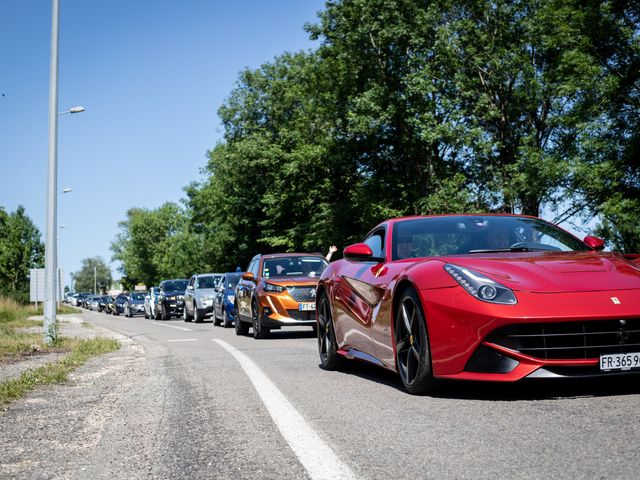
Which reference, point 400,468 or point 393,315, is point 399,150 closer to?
point 393,315

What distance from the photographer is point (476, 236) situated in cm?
701

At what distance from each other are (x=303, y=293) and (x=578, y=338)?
1063 centimetres

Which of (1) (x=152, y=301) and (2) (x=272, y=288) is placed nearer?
(2) (x=272, y=288)

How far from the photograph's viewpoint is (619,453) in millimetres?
3891

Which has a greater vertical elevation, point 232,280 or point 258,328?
point 232,280

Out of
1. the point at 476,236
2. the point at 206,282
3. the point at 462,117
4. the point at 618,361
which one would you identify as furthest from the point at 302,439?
the point at 462,117

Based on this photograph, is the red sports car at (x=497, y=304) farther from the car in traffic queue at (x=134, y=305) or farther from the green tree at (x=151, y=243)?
the green tree at (x=151, y=243)

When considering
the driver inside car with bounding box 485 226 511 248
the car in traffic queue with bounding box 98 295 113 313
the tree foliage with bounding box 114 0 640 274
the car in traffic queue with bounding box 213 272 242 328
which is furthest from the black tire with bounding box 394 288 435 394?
the car in traffic queue with bounding box 98 295 113 313

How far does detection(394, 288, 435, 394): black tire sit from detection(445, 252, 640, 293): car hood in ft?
1.48

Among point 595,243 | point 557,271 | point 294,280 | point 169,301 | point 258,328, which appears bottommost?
point 258,328

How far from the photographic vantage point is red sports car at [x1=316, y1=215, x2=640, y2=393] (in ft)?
17.5

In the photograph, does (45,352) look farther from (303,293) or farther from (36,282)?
(36,282)

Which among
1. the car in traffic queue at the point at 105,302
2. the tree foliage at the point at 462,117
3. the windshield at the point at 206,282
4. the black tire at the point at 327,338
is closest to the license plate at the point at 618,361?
the black tire at the point at 327,338

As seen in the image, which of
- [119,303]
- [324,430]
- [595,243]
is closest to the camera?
[324,430]
